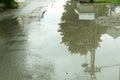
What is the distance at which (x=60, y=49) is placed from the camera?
1812 cm

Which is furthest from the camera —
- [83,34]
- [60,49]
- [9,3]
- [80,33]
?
[9,3]

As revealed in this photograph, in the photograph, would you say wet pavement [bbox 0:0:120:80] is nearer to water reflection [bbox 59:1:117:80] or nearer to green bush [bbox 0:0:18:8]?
water reflection [bbox 59:1:117:80]

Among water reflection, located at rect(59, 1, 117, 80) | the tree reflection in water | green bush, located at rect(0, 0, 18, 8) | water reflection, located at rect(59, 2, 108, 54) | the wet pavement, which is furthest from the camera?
green bush, located at rect(0, 0, 18, 8)

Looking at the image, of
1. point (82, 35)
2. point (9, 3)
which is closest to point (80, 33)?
point (82, 35)

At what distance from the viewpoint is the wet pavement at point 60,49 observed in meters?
13.7

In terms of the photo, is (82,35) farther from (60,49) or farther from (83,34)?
(60,49)

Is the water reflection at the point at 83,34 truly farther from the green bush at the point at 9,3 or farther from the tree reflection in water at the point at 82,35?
the green bush at the point at 9,3

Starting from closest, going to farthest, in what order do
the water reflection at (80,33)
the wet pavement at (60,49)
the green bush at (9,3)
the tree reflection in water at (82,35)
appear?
the wet pavement at (60,49) < the tree reflection in water at (82,35) < the water reflection at (80,33) < the green bush at (9,3)

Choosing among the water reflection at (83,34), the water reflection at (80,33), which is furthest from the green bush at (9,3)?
the water reflection at (80,33)

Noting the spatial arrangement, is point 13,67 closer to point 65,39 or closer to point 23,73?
point 23,73

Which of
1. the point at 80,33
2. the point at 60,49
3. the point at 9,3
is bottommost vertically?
the point at 9,3

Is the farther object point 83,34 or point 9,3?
point 9,3

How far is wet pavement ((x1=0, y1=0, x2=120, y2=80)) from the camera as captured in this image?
44.9 feet

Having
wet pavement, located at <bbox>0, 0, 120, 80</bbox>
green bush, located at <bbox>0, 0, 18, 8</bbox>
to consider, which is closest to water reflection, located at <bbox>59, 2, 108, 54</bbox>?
wet pavement, located at <bbox>0, 0, 120, 80</bbox>
